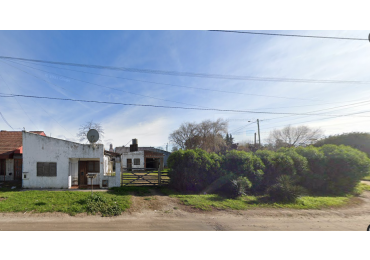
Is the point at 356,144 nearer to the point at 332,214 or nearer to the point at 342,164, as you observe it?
the point at 342,164

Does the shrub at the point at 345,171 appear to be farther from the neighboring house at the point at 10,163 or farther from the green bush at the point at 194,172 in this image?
the neighboring house at the point at 10,163

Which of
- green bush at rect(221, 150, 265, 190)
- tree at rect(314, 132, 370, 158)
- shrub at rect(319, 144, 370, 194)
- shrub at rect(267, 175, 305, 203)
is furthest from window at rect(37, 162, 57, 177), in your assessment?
tree at rect(314, 132, 370, 158)

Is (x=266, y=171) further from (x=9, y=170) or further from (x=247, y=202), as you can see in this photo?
(x=9, y=170)

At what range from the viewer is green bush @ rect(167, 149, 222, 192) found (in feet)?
33.9

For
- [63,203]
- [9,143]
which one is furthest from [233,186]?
[9,143]

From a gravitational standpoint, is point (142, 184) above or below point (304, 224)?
above

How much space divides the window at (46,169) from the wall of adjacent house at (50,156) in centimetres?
20

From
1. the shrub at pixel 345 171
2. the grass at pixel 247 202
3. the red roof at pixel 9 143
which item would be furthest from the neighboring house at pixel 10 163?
the shrub at pixel 345 171

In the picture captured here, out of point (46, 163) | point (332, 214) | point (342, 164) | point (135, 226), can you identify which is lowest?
point (332, 214)

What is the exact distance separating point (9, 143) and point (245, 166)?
20.8m

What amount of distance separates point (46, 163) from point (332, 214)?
56.0 ft

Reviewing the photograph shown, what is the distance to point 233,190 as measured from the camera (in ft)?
30.5

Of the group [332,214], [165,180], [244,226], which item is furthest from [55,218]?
[332,214]

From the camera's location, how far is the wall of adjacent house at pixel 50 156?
35.1 ft
